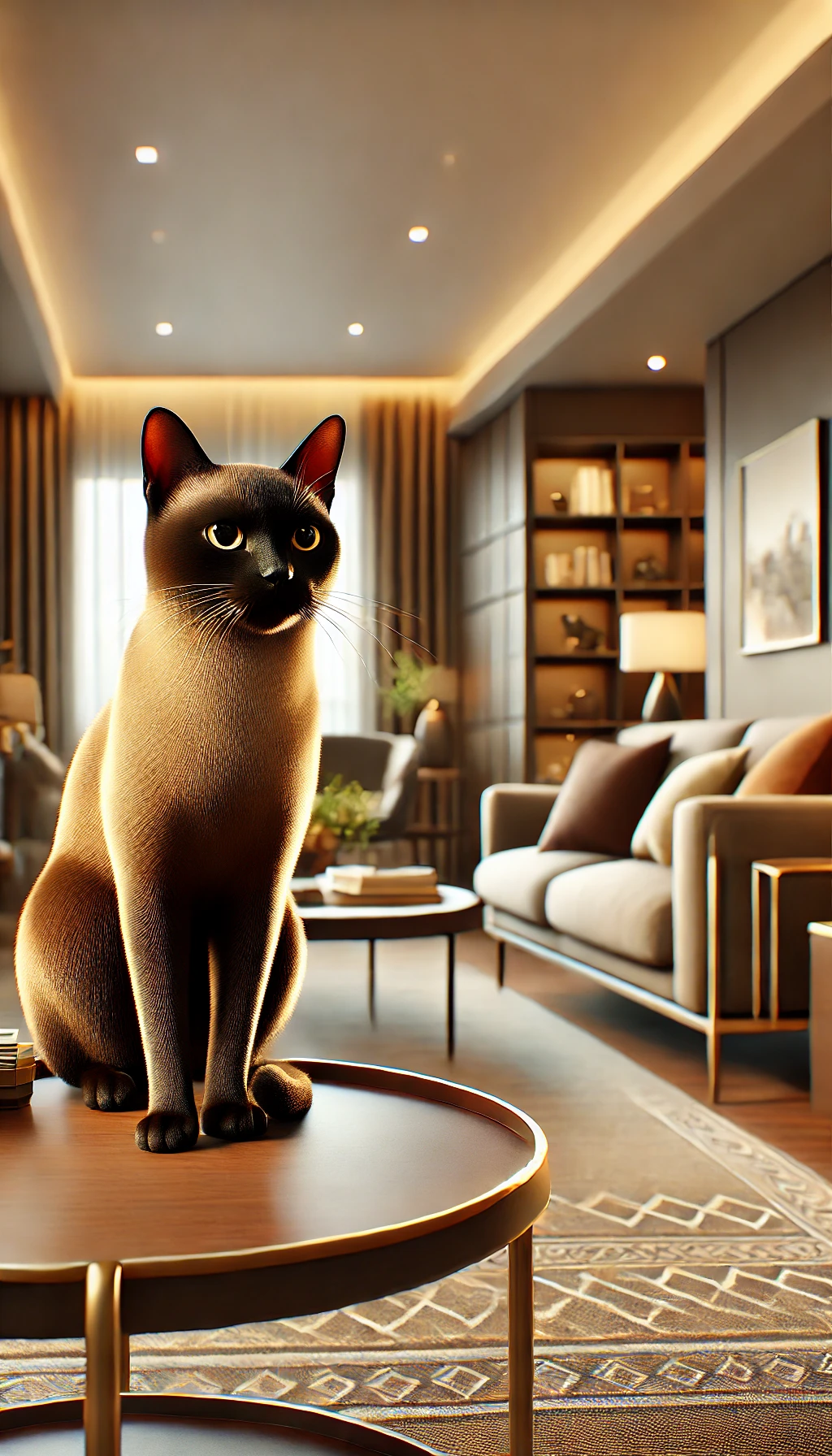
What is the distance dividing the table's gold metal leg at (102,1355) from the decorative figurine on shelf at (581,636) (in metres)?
5.89

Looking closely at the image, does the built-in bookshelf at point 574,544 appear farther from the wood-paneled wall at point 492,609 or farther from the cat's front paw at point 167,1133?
the cat's front paw at point 167,1133

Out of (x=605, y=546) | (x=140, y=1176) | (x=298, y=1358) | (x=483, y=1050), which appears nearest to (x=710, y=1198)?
(x=298, y=1358)

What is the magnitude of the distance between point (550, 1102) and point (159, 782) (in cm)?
206

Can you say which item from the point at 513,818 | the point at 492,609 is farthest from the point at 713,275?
the point at 492,609

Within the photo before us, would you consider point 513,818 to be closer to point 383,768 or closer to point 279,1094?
point 383,768

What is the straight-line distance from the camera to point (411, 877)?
319 centimetres

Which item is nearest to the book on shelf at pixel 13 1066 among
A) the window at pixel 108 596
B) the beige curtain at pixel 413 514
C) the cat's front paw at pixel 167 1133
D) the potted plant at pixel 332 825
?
the cat's front paw at pixel 167 1133

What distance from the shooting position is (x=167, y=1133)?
76cm

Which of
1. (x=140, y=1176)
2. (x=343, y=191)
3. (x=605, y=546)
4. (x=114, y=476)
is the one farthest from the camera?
(x=114, y=476)

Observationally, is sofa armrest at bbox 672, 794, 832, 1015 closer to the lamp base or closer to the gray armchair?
the lamp base

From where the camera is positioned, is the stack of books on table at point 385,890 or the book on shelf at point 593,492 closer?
the stack of books on table at point 385,890

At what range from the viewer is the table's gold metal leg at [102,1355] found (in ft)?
1.85

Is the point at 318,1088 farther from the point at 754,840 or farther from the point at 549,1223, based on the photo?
the point at 754,840

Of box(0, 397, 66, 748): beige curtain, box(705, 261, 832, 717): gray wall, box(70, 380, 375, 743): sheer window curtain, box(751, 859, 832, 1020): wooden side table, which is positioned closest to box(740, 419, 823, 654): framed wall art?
box(705, 261, 832, 717): gray wall
